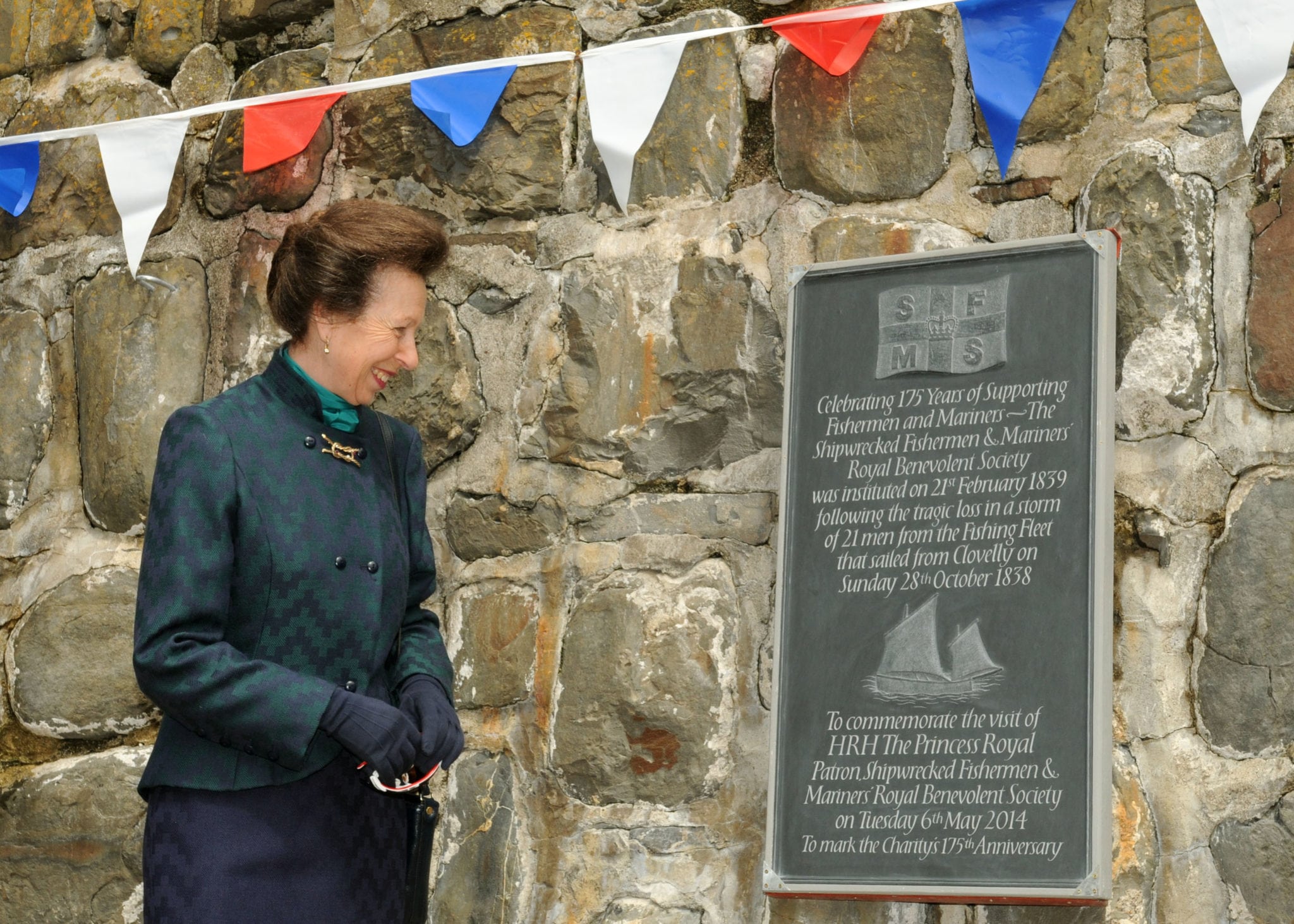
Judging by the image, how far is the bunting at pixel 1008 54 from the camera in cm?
255

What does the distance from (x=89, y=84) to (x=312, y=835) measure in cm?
185

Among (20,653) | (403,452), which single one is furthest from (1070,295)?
(20,653)

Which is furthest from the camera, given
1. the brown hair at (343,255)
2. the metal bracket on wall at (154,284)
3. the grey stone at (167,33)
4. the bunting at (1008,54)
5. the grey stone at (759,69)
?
the grey stone at (167,33)

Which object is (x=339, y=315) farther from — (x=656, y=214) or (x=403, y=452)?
(x=656, y=214)

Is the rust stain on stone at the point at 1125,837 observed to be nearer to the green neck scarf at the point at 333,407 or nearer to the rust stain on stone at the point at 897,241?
the rust stain on stone at the point at 897,241

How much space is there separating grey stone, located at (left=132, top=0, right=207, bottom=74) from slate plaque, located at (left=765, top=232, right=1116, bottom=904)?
4.91 ft

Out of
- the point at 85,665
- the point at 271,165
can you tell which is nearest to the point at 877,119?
the point at 271,165

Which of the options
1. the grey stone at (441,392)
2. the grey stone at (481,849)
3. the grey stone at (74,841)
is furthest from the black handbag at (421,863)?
the grey stone at (74,841)

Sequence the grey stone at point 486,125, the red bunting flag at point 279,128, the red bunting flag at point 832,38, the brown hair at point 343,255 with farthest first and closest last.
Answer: the red bunting flag at point 279,128 → the grey stone at point 486,125 → the red bunting flag at point 832,38 → the brown hair at point 343,255

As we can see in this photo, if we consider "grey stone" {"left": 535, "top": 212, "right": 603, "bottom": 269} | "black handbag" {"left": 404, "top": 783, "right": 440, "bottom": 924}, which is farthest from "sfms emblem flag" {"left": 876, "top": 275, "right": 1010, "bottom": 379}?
"black handbag" {"left": 404, "top": 783, "right": 440, "bottom": 924}

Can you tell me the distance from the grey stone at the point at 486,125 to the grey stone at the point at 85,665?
92 cm

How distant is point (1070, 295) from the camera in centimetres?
240

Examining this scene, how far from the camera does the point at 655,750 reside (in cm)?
261

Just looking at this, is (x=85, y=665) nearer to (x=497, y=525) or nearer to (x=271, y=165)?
(x=497, y=525)
